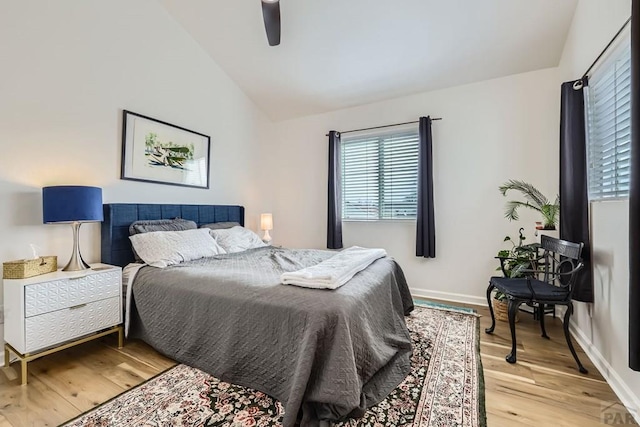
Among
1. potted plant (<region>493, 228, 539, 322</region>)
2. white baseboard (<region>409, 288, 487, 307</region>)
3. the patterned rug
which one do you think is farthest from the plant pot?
the patterned rug

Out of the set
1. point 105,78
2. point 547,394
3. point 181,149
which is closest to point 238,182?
point 181,149

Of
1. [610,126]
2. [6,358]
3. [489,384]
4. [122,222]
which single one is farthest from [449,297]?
[6,358]

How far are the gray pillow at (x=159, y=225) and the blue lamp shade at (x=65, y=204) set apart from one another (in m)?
0.52

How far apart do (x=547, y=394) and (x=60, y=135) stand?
13.4 ft

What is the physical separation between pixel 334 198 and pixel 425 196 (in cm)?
125

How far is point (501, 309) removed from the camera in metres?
2.81

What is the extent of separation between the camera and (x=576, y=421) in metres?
1.48

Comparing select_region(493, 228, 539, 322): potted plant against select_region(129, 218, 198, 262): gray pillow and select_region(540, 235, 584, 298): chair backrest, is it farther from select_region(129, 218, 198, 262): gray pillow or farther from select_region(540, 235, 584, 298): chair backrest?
select_region(129, 218, 198, 262): gray pillow

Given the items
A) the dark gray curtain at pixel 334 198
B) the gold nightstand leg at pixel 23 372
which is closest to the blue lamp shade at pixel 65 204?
the gold nightstand leg at pixel 23 372

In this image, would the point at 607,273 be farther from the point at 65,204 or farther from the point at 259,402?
the point at 65,204

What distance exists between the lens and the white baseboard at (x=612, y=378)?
1532 mm

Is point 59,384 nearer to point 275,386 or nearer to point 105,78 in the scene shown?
point 275,386

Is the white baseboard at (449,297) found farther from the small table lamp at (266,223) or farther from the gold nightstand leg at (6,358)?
the gold nightstand leg at (6,358)

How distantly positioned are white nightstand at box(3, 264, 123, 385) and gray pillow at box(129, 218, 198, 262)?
454 millimetres
